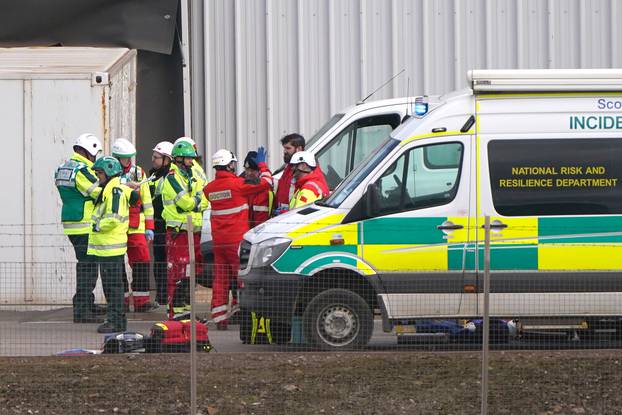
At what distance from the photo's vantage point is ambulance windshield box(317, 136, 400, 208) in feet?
36.3

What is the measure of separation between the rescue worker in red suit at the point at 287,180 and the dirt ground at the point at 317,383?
8.72ft

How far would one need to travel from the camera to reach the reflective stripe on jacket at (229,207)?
41.9 ft

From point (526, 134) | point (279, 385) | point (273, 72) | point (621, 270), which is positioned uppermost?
point (273, 72)

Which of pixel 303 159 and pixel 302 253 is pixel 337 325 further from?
pixel 303 159

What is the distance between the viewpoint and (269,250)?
10977mm

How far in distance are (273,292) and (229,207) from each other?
208 cm

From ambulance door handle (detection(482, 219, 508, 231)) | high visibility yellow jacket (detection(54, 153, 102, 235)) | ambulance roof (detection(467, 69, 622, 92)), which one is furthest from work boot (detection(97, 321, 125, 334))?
ambulance roof (detection(467, 69, 622, 92))

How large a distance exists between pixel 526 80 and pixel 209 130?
730 cm

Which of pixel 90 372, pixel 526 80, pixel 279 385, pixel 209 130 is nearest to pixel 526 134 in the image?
pixel 526 80

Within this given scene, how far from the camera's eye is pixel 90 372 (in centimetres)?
989

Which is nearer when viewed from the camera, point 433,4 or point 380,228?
point 380,228

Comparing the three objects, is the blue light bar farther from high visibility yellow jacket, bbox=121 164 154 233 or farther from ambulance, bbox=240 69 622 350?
high visibility yellow jacket, bbox=121 164 154 233

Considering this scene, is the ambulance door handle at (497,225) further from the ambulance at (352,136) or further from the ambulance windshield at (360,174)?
the ambulance at (352,136)

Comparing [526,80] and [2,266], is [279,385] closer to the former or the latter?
[526,80]
